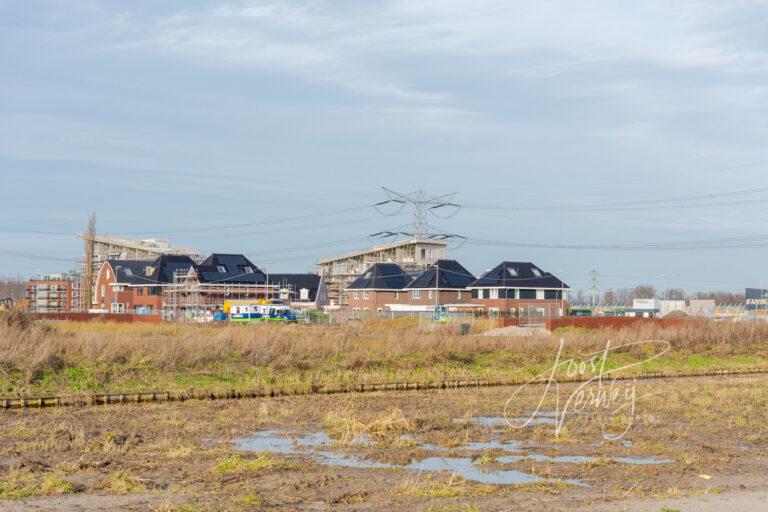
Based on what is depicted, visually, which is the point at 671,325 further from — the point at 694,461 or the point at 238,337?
the point at 694,461

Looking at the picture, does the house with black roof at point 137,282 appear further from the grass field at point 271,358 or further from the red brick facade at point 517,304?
the grass field at point 271,358

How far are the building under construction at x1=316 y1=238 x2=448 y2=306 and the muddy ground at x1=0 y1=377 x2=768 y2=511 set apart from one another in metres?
102

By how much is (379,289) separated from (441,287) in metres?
9.21

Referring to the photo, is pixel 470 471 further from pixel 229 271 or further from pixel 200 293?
pixel 229 271

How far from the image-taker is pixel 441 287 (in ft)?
347

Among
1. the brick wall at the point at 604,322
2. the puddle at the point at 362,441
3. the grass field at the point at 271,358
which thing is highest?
the brick wall at the point at 604,322

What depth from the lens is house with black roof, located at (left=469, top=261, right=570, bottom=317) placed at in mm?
99750

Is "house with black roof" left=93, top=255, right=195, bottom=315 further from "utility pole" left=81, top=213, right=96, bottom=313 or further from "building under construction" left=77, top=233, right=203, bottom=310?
"building under construction" left=77, top=233, right=203, bottom=310

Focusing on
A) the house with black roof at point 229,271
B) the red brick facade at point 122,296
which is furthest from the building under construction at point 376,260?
the red brick facade at point 122,296

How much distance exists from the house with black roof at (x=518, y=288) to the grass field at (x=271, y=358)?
47724 millimetres

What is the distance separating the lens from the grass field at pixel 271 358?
1230 inches

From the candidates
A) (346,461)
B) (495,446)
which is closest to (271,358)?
(495,446)

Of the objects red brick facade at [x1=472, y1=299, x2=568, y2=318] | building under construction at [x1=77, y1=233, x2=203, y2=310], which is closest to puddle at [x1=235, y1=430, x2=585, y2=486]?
red brick facade at [x1=472, y1=299, x2=568, y2=318]

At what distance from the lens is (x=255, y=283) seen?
110375 millimetres
